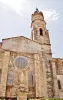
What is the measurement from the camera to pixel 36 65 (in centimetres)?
1930

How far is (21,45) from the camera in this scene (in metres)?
20.8

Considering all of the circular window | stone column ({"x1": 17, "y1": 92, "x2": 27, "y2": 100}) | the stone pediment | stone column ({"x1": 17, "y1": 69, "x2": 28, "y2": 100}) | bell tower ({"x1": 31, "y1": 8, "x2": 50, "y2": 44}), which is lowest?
stone column ({"x1": 17, "y1": 92, "x2": 27, "y2": 100})

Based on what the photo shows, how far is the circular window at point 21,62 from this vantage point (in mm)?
18922

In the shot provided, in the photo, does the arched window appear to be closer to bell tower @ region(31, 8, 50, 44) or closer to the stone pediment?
the stone pediment

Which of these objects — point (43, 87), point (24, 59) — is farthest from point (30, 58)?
point (43, 87)

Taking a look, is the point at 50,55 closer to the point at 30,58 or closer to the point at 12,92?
the point at 30,58

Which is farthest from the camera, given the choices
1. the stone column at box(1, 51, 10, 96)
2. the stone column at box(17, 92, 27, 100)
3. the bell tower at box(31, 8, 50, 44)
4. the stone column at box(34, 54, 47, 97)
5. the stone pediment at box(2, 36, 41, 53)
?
the bell tower at box(31, 8, 50, 44)

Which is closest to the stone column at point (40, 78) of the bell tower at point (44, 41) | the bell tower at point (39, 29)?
the bell tower at point (44, 41)

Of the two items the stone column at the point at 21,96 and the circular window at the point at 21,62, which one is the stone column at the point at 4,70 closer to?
the circular window at the point at 21,62

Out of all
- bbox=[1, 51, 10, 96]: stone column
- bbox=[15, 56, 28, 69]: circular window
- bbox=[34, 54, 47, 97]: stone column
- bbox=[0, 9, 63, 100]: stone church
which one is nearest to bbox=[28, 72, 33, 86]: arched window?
bbox=[0, 9, 63, 100]: stone church

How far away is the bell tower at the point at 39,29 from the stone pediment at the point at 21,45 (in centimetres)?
195

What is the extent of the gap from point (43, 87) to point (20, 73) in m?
3.20

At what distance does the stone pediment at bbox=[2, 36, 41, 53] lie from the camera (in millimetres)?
20188

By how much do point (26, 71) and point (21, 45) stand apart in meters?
3.92
